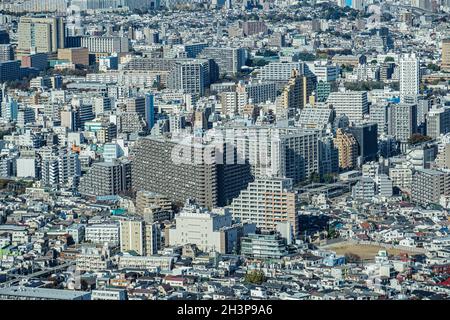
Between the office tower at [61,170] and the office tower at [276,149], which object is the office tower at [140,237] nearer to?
the office tower at [276,149]

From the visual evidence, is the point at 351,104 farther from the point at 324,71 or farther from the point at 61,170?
the point at 61,170

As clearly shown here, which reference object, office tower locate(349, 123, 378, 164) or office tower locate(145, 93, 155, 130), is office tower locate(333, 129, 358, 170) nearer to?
office tower locate(349, 123, 378, 164)

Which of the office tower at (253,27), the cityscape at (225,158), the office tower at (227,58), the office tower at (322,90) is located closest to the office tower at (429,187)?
the cityscape at (225,158)

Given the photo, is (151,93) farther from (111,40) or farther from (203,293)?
(203,293)

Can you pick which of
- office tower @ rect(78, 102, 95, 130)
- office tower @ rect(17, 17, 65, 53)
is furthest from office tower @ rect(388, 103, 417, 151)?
office tower @ rect(17, 17, 65, 53)

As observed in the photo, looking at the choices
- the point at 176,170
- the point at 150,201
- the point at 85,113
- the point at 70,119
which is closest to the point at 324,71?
the point at 85,113

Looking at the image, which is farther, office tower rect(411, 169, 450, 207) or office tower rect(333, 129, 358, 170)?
office tower rect(333, 129, 358, 170)

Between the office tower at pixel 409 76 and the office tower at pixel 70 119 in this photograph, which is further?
the office tower at pixel 409 76
